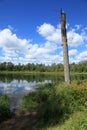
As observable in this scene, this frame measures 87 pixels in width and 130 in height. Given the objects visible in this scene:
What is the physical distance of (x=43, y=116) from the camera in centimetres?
988

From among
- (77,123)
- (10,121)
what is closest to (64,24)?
(10,121)

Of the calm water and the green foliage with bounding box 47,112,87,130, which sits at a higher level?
the calm water

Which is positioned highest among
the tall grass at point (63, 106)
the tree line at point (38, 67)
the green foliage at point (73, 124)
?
the tree line at point (38, 67)

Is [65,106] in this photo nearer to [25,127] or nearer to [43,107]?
[43,107]

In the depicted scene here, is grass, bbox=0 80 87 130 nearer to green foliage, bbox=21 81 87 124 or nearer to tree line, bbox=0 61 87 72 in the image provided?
green foliage, bbox=21 81 87 124

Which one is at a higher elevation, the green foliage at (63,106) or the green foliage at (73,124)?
the green foliage at (63,106)

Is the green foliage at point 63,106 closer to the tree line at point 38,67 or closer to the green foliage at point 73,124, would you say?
the green foliage at point 73,124

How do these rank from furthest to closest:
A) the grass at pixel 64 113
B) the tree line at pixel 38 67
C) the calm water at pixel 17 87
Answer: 1. the tree line at pixel 38 67
2. the calm water at pixel 17 87
3. the grass at pixel 64 113

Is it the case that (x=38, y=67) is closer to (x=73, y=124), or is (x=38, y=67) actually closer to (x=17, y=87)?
(x=17, y=87)

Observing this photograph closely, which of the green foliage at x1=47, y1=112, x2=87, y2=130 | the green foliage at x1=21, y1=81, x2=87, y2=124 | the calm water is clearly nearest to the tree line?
the calm water

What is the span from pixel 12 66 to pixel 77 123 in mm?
134057

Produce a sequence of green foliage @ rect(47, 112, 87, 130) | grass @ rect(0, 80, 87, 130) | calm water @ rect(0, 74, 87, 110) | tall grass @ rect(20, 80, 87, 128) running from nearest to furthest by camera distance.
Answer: green foliage @ rect(47, 112, 87, 130), grass @ rect(0, 80, 87, 130), tall grass @ rect(20, 80, 87, 128), calm water @ rect(0, 74, 87, 110)

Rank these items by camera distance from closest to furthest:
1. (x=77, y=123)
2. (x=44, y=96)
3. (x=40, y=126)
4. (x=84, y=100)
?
(x=77, y=123), (x=40, y=126), (x=84, y=100), (x=44, y=96)

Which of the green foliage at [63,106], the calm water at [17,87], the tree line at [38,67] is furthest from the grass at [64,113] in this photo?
the tree line at [38,67]
